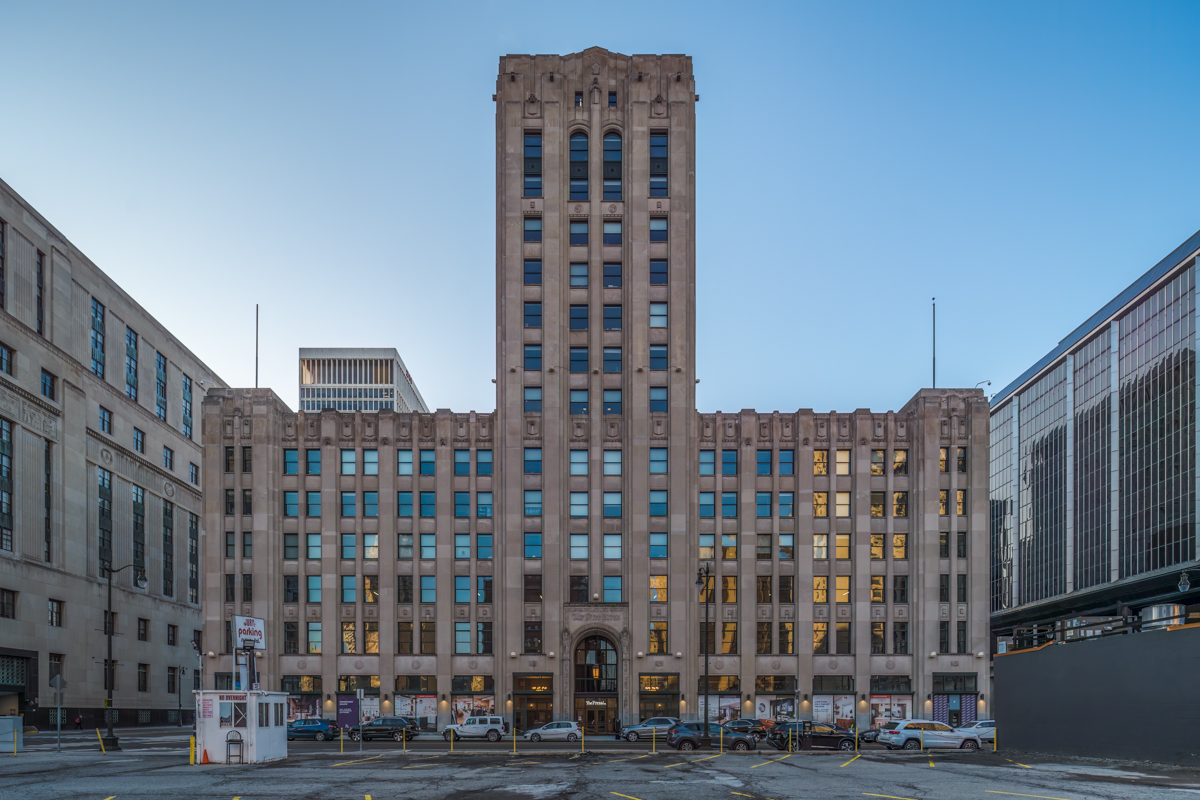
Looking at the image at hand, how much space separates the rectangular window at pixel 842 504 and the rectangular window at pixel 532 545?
813 inches

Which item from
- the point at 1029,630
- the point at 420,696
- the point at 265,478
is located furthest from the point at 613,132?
the point at 1029,630

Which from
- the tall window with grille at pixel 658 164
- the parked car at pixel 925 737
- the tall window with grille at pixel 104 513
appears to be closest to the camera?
the parked car at pixel 925 737

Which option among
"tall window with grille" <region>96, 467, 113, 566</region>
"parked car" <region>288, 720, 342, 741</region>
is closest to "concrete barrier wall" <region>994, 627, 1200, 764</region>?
"parked car" <region>288, 720, 342, 741</region>

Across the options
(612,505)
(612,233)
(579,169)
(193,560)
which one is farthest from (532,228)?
(193,560)

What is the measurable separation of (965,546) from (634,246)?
3089cm

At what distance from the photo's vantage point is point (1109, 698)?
32.2m

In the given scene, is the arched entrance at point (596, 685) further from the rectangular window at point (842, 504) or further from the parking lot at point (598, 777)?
the parking lot at point (598, 777)

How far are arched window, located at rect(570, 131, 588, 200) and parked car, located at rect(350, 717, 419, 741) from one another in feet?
123

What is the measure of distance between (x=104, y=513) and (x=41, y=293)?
21.2 m

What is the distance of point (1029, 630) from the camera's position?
39.7m

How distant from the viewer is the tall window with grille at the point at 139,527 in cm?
9800

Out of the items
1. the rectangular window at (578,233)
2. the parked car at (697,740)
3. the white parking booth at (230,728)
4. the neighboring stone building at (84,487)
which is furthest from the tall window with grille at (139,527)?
→ the parked car at (697,740)

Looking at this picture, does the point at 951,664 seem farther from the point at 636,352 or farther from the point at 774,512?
the point at 636,352

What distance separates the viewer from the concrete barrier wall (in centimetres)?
2845
